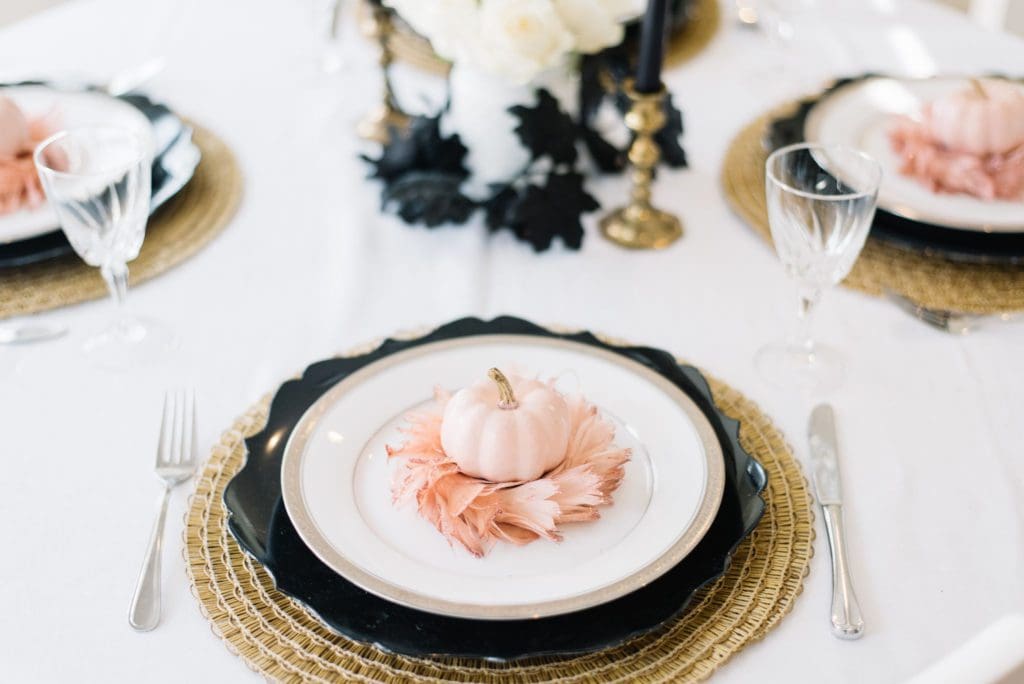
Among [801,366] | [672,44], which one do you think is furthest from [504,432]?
[672,44]

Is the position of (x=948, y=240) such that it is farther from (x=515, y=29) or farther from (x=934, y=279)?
(x=515, y=29)

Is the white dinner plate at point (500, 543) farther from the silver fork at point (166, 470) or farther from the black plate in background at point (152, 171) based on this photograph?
the black plate in background at point (152, 171)

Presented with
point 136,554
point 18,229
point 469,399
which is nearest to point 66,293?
point 18,229

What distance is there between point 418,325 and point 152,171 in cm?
36

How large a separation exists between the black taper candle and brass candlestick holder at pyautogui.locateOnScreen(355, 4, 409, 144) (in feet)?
1.07

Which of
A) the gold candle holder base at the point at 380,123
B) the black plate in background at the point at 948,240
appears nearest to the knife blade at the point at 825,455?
the black plate in background at the point at 948,240

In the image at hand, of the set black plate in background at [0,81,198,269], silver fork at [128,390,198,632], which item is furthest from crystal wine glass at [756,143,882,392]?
black plate in background at [0,81,198,269]

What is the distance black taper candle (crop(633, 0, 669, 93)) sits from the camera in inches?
39.8

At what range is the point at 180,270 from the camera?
1.02m

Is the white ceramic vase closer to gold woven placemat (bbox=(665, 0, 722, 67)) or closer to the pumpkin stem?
gold woven placemat (bbox=(665, 0, 722, 67))

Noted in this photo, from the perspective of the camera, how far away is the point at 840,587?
2.18ft

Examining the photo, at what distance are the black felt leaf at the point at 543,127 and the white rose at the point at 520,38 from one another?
41mm

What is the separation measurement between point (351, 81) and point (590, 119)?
15.0 inches

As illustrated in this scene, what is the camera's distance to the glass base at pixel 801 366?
2.85ft
